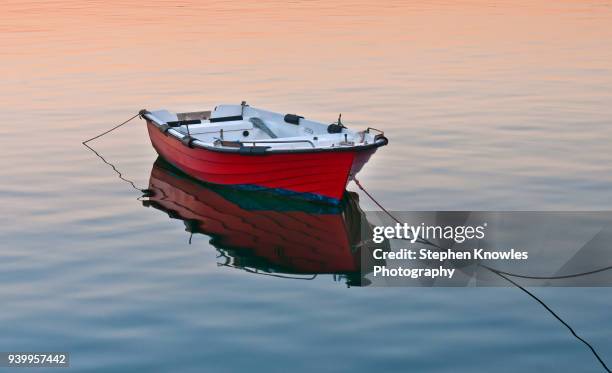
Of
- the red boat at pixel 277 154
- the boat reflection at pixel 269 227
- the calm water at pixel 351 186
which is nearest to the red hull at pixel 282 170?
the red boat at pixel 277 154

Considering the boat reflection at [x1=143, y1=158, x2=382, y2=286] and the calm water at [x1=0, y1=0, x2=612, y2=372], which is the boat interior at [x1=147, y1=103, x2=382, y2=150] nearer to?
the boat reflection at [x1=143, y1=158, x2=382, y2=286]

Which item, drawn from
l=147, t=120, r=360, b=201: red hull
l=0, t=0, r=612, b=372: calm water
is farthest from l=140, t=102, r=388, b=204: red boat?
l=0, t=0, r=612, b=372: calm water

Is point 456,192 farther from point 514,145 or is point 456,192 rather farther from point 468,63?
point 468,63

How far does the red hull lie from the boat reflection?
1.07 ft

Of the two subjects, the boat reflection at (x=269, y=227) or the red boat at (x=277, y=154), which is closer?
the boat reflection at (x=269, y=227)

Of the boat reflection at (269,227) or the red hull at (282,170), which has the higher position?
the red hull at (282,170)

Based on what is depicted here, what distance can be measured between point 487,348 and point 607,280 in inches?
147

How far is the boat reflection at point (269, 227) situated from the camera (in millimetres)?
17984

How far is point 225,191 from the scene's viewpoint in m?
22.9

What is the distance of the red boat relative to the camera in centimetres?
2111

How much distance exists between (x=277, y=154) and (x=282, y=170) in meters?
0.49

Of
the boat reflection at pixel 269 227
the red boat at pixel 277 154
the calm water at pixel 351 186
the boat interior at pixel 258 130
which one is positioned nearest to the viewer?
the calm water at pixel 351 186

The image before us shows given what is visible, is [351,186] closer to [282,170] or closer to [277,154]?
[282,170]

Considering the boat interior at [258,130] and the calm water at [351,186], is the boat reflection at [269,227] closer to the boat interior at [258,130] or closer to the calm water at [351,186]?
the calm water at [351,186]
